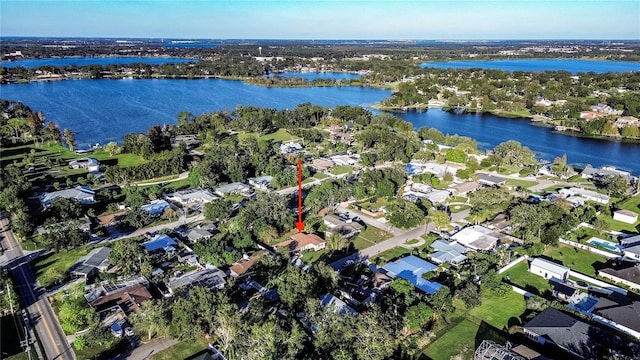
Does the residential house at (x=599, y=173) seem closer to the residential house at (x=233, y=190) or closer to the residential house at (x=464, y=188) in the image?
the residential house at (x=464, y=188)

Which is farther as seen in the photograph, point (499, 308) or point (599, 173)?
point (599, 173)

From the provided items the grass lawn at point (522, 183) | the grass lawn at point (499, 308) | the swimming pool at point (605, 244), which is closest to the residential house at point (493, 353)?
the grass lawn at point (499, 308)

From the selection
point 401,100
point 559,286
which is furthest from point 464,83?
point 559,286

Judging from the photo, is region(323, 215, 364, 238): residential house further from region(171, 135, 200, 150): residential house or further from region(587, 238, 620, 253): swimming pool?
region(171, 135, 200, 150): residential house

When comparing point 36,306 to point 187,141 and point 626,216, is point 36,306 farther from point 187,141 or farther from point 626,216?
point 626,216

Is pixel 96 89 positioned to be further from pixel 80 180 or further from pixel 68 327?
pixel 68 327

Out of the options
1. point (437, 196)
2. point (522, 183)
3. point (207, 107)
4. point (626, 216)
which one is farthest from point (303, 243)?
point (207, 107)
